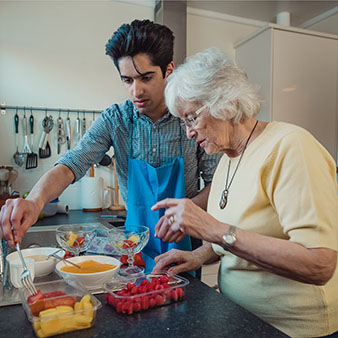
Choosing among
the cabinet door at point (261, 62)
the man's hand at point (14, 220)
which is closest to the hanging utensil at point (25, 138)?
the man's hand at point (14, 220)

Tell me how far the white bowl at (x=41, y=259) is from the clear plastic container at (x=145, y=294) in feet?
0.79

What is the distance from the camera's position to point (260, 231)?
96cm

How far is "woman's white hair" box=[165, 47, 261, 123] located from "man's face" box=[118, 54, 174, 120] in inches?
11.2

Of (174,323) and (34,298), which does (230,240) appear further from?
(34,298)

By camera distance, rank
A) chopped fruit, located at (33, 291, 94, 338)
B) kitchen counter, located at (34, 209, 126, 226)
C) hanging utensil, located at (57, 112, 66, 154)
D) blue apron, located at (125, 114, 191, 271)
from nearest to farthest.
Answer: chopped fruit, located at (33, 291, 94, 338)
blue apron, located at (125, 114, 191, 271)
kitchen counter, located at (34, 209, 126, 226)
hanging utensil, located at (57, 112, 66, 154)

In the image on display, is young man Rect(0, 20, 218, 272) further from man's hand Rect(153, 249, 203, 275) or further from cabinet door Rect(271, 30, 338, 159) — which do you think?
cabinet door Rect(271, 30, 338, 159)

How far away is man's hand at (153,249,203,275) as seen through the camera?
1086 millimetres

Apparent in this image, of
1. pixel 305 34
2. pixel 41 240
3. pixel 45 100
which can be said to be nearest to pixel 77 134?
pixel 45 100

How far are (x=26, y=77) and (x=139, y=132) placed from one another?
4.50ft

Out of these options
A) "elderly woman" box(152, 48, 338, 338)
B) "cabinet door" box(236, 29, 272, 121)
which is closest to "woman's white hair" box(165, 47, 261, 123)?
"elderly woman" box(152, 48, 338, 338)

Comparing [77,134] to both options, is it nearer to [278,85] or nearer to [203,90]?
[278,85]

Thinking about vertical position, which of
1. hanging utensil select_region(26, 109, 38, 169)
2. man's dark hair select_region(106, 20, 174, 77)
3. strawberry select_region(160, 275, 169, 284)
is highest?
man's dark hair select_region(106, 20, 174, 77)

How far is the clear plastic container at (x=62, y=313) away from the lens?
0.68 m

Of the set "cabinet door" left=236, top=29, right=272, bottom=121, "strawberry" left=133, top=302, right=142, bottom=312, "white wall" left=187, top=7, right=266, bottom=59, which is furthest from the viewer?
"white wall" left=187, top=7, right=266, bottom=59
